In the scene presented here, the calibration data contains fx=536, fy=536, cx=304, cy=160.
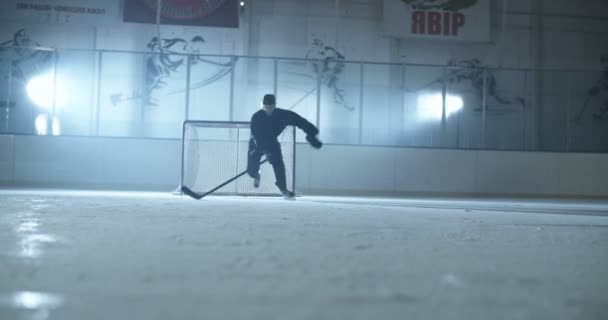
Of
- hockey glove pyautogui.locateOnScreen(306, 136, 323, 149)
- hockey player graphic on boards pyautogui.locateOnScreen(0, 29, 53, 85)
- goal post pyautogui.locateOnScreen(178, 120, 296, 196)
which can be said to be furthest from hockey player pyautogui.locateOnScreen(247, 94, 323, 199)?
hockey player graphic on boards pyautogui.locateOnScreen(0, 29, 53, 85)

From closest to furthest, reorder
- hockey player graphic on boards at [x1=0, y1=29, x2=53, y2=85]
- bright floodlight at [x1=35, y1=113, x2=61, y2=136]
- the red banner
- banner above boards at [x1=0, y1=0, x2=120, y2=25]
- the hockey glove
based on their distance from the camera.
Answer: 1. the hockey glove
2. bright floodlight at [x1=35, y1=113, x2=61, y2=136]
3. hockey player graphic on boards at [x1=0, y1=29, x2=53, y2=85]
4. banner above boards at [x1=0, y1=0, x2=120, y2=25]
5. the red banner

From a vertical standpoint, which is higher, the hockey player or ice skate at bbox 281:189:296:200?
the hockey player

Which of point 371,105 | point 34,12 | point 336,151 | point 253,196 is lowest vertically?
point 253,196

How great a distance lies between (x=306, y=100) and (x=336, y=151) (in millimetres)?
1433

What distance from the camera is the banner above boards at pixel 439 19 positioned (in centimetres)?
1096

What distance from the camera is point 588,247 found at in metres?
2.43

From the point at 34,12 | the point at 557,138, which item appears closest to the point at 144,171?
the point at 34,12

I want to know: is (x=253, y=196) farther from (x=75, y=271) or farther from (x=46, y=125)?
(x=75, y=271)

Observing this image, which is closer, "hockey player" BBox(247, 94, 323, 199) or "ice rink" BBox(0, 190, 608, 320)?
"ice rink" BBox(0, 190, 608, 320)

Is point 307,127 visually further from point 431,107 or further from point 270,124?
point 431,107

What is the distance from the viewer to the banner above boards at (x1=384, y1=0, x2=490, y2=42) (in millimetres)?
10961

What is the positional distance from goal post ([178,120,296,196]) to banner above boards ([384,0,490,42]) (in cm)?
410

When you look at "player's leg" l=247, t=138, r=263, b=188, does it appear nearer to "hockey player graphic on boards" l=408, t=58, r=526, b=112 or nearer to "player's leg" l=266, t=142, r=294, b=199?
"player's leg" l=266, t=142, r=294, b=199

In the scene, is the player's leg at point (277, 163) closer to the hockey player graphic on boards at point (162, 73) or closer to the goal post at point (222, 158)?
the goal post at point (222, 158)
